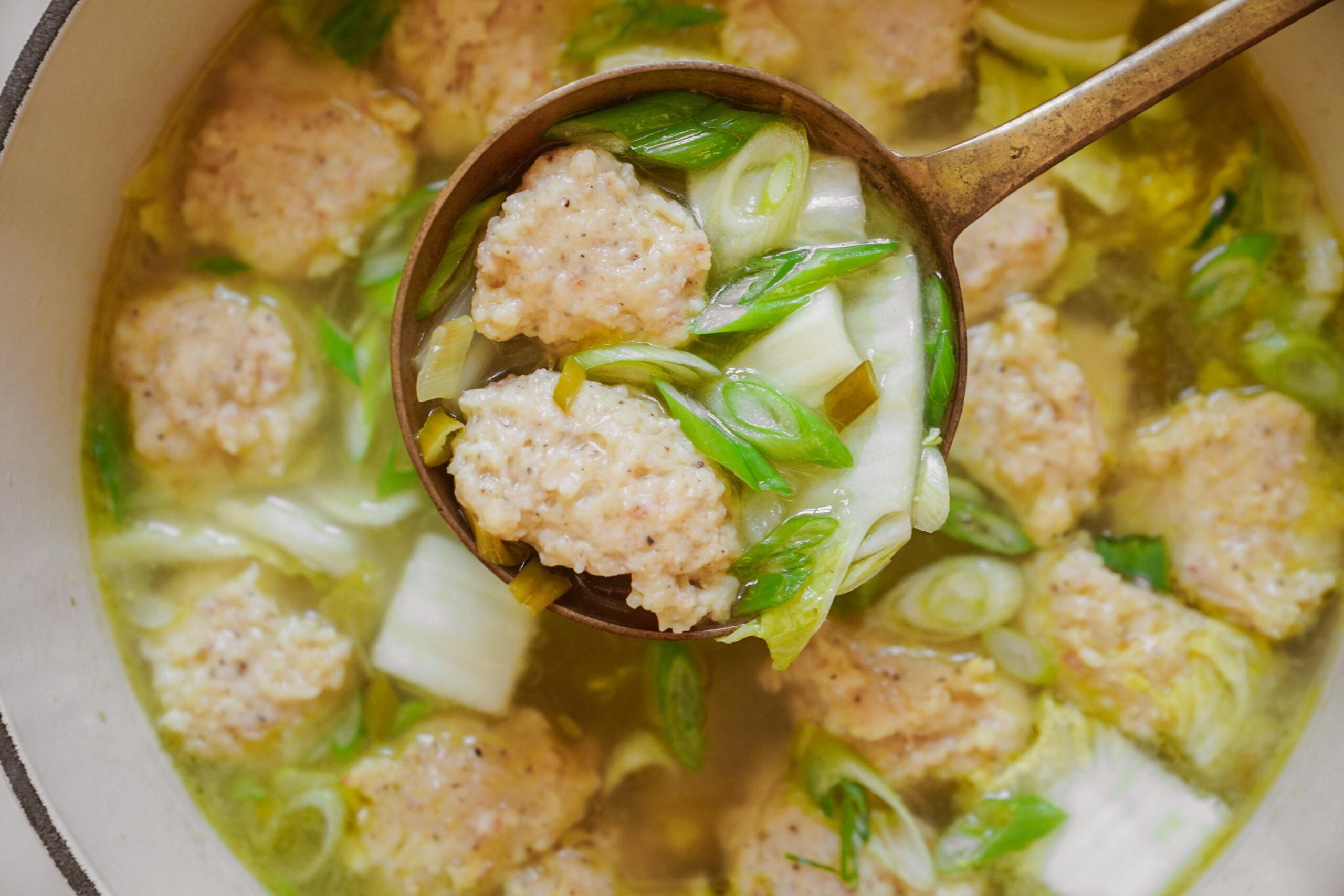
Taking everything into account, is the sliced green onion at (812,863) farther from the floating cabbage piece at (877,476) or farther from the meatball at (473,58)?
the meatball at (473,58)

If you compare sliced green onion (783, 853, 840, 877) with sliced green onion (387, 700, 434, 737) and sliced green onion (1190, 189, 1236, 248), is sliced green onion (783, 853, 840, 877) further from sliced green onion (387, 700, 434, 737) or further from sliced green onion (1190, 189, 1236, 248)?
sliced green onion (1190, 189, 1236, 248)

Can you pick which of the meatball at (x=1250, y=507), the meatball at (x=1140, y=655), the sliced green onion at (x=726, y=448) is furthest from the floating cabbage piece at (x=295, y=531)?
the meatball at (x=1250, y=507)

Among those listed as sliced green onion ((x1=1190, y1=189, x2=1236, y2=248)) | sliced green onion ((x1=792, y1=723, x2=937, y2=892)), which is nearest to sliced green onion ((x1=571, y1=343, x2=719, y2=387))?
sliced green onion ((x1=792, y1=723, x2=937, y2=892))

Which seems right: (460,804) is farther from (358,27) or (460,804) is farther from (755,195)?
(358,27)

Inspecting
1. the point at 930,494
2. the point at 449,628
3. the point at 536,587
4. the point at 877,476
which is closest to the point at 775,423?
the point at 877,476

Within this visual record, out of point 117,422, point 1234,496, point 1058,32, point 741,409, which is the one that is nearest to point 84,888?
point 117,422

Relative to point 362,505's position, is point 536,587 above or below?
above

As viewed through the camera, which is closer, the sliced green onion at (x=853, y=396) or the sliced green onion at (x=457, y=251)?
the sliced green onion at (x=853, y=396)
